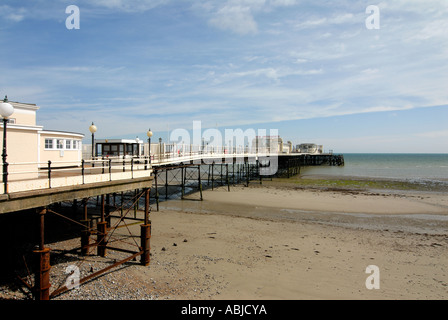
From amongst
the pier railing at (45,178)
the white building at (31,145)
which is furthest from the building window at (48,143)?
the pier railing at (45,178)

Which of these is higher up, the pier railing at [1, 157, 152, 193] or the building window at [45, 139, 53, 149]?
the building window at [45, 139, 53, 149]

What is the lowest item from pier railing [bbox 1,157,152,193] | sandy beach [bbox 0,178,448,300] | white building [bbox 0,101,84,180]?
sandy beach [bbox 0,178,448,300]

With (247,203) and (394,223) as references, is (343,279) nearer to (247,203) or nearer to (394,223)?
(394,223)

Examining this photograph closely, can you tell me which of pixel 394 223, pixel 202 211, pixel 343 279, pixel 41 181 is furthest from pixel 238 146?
pixel 41 181

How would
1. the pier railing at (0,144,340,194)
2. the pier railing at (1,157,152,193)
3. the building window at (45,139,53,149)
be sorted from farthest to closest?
the building window at (45,139,53,149) → the pier railing at (0,144,340,194) → the pier railing at (1,157,152,193)

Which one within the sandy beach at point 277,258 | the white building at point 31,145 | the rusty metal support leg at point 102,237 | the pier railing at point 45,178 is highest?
the white building at point 31,145

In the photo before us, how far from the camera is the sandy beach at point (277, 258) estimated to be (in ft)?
26.5

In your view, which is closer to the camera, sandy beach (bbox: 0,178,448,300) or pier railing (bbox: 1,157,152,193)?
pier railing (bbox: 1,157,152,193)

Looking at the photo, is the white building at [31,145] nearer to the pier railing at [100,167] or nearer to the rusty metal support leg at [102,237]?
the pier railing at [100,167]

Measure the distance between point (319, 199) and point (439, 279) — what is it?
1651cm

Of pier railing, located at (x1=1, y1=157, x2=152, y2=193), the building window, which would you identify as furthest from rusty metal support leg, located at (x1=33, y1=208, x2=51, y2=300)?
the building window

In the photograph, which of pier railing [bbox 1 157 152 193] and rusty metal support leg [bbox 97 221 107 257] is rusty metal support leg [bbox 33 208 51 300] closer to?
pier railing [bbox 1 157 152 193]

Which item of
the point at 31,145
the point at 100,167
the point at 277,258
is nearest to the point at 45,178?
the point at 31,145

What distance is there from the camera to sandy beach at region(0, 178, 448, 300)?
807cm
